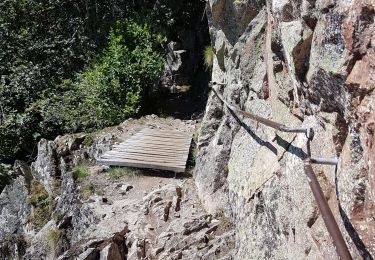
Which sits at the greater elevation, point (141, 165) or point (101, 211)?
point (141, 165)

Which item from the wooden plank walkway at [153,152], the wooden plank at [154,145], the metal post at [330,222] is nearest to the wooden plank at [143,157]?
the wooden plank walkway at [153,152]

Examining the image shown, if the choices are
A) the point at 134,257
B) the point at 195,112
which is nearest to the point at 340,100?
the point at 134,257

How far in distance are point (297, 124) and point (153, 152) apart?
7.40m

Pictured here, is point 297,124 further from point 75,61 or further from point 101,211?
point 75,61

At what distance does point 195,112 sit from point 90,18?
6.02 meters

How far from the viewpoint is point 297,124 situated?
5.03 m

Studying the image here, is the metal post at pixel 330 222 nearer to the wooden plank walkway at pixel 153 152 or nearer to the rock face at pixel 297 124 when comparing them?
the rock face at pixel 297 124

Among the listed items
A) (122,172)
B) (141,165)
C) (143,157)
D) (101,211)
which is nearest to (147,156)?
(143,157)

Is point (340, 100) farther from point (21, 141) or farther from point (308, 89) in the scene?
point (21, 141)

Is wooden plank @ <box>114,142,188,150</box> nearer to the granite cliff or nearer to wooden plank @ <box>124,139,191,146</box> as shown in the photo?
wooden plank @ <box>124,139,191,146</box>

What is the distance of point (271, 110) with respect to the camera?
245 inches

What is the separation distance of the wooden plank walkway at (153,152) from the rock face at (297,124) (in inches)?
116

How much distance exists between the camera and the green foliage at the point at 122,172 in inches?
462

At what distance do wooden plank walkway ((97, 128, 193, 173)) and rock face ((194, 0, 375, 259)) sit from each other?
2.95 meters
